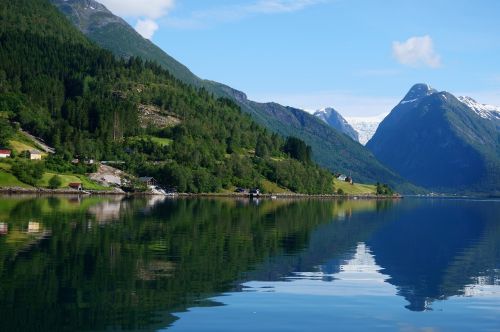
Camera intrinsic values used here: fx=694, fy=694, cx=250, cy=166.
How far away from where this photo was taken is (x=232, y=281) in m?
48.5

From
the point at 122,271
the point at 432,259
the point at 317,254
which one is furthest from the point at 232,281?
the point at 432,259

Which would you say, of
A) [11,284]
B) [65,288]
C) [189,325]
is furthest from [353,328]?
[11,284]

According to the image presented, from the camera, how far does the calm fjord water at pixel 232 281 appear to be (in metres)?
36.6

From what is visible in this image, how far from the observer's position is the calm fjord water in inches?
1442

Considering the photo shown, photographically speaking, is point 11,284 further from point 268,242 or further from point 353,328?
point 268,242

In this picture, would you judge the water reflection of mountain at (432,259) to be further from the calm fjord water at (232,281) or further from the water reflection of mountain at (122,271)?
the water reflection of mountain at (122,271)

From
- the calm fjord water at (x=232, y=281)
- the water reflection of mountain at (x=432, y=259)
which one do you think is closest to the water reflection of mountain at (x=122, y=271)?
the calm fjord water at (x=232, y=281)

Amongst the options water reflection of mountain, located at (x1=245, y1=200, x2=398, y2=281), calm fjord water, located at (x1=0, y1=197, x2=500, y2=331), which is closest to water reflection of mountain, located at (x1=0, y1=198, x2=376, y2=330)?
calm fjord water, located at (x1=0, y1=197, x2=500, y2=331)

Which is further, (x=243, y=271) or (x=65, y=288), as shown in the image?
(x=243, y=271)

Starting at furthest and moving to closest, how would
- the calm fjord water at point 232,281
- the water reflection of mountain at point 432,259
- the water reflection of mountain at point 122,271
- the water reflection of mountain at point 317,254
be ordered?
the water reflection of mountain at point 317,254 < the water reflection of mountain at point 432,259 < the calm fjord water at point 232,281 < the water reflection of mountain at point 122,271

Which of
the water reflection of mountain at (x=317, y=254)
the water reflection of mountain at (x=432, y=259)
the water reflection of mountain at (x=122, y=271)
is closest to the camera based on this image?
the water reflection of mountain at (x=122, y=271)

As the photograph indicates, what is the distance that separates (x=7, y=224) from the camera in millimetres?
82062

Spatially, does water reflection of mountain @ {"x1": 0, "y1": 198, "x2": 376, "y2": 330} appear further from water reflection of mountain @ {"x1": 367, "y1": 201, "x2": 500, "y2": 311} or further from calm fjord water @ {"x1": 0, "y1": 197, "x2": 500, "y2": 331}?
water reflection of mountain @ {"x1": 367, "y1": 201, "x2": 500, "y2": 311}

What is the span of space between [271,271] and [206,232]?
3130 centimetres
